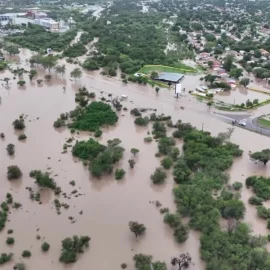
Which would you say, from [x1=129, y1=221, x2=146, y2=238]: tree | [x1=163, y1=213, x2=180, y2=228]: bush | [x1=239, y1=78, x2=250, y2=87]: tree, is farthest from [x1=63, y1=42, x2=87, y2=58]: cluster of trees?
[x1=129, y1=221, x2=146, y2=238]: tree

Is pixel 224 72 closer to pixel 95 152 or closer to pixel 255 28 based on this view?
pixel 95 152

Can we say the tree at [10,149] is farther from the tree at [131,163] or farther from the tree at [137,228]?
the tree at [137,228]

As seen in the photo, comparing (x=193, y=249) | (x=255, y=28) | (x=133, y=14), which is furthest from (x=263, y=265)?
(x=133, y=14)

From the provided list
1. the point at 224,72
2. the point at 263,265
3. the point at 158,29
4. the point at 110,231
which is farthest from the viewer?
the point at 158,29

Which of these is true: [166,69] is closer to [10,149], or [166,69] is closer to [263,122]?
[263,122]

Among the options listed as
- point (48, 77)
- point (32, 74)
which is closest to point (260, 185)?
point (48, 77)
